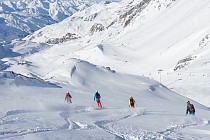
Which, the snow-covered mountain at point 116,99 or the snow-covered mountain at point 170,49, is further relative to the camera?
the snow-covered mountain at point 170,49

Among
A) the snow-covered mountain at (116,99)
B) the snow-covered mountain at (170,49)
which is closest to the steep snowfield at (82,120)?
the snow-covered mountain at (116,99)

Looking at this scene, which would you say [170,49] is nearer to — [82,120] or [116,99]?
[116,99]

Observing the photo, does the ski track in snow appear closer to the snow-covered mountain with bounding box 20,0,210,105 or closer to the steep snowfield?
the steep snowfield

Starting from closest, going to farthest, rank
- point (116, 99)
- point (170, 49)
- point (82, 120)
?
point (82, 120) → point (116, 99) → point (170, 49)

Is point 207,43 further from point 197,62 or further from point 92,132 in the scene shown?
point 92,132

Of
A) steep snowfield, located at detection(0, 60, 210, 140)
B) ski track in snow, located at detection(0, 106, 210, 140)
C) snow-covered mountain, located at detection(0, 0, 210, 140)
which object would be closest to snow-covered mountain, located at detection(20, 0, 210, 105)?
snow-covered mountain, located at detection(0, 0, 210, 140)

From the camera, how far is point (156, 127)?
19656mm

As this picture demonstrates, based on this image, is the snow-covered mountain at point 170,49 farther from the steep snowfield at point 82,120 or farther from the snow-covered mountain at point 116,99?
the steep snowfield at point 82,120

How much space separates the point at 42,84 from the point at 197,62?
135 ft

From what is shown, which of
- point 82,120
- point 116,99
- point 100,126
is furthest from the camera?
point 116,99

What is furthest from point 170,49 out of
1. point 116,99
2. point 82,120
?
point 82,120

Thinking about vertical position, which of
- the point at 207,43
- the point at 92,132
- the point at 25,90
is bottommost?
the point at 92,132

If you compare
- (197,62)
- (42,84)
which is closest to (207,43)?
(197,62)

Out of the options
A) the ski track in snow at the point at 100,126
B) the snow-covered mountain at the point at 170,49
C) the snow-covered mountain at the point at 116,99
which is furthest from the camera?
the snow-covered mountain at the point at 170,49
